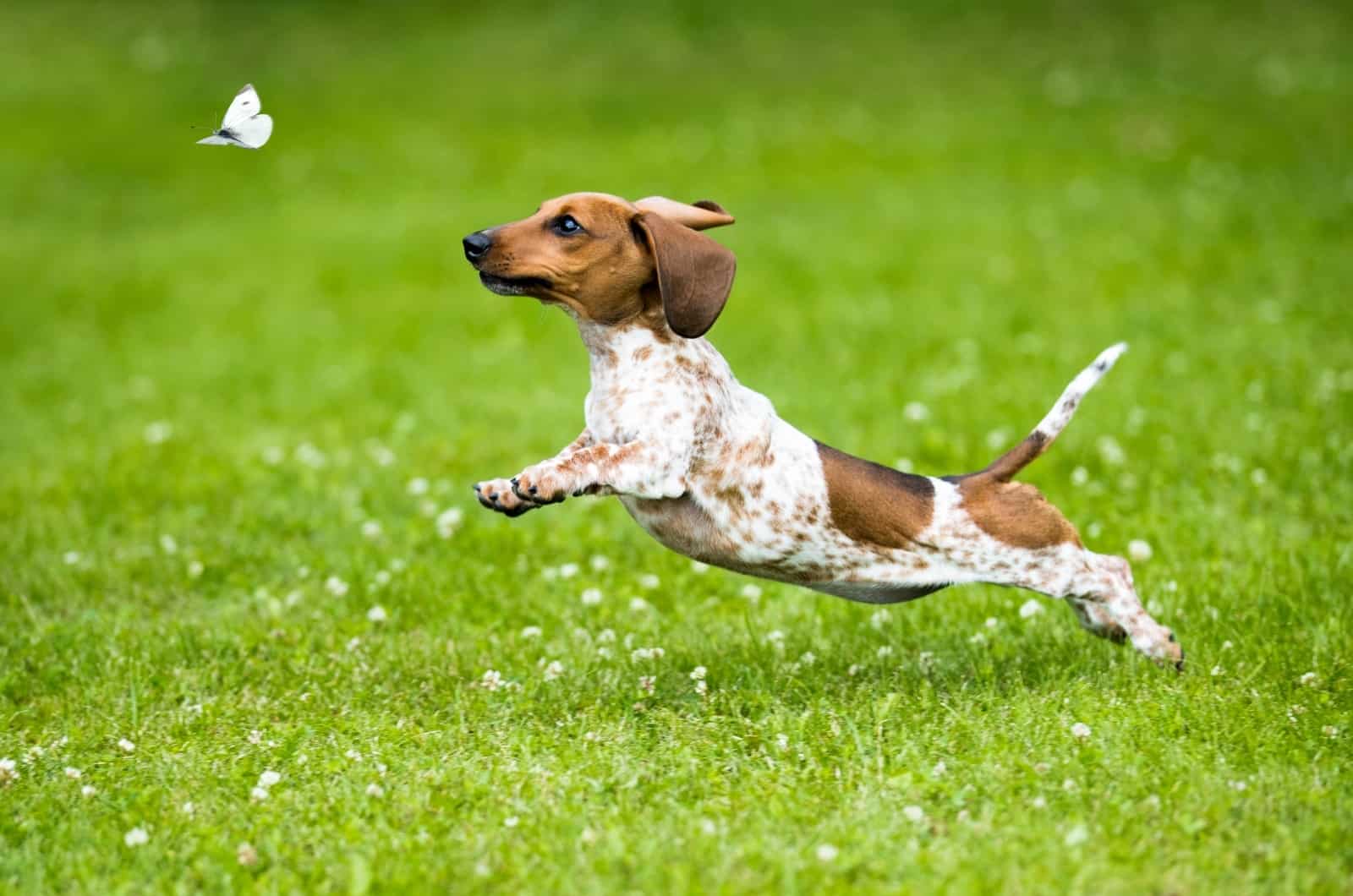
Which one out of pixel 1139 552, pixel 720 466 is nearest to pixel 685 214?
pixel 720 466

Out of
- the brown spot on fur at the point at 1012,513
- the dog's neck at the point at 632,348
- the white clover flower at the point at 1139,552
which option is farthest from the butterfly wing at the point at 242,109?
the white clover flower at the point at 1139,552

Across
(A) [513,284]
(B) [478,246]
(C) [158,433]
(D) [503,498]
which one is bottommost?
Result: (C) [158,433]

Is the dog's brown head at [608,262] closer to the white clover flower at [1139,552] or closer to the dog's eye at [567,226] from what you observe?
the dog's eye at [567,226]

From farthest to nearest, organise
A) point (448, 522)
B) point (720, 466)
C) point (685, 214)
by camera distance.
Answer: point (448, 522) < point (685, 214) < point (720, 466)

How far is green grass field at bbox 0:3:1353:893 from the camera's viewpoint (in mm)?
4500

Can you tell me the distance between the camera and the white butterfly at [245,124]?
4.66 meters

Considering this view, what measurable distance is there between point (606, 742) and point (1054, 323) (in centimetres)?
752

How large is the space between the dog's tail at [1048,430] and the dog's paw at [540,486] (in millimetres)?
1627

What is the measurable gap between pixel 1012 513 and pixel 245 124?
2.92m

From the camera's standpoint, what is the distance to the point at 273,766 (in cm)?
500

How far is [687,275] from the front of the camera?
15.9ft

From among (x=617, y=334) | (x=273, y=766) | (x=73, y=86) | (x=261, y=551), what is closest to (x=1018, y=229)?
(x=261, y=551)

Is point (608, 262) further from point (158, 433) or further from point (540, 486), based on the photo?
point (158, 433)

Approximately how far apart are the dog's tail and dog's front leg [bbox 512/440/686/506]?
1.20 m
